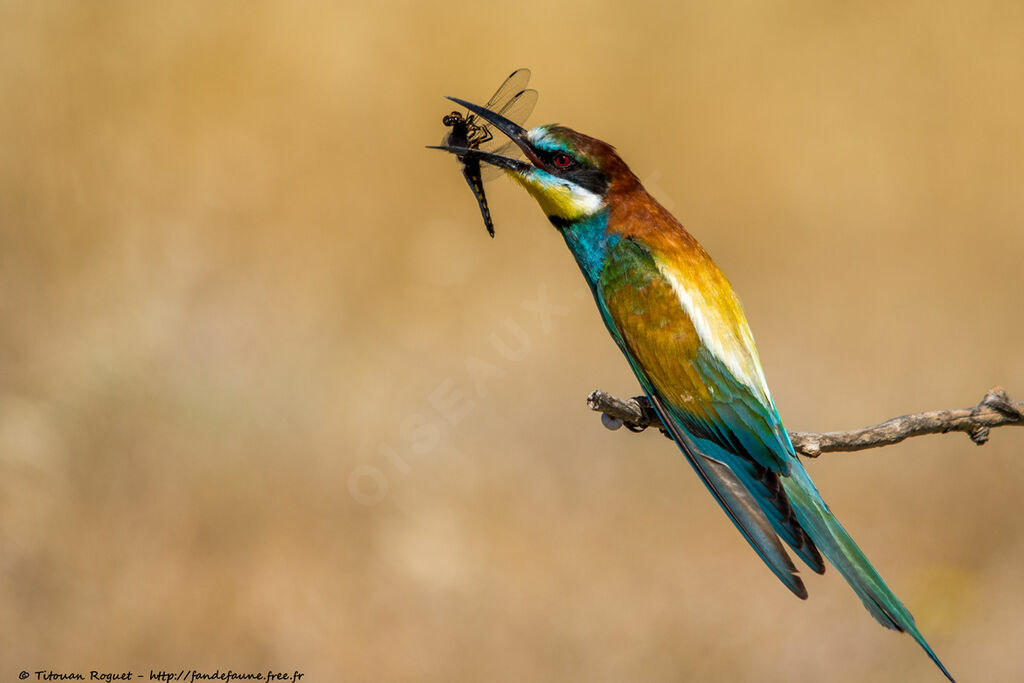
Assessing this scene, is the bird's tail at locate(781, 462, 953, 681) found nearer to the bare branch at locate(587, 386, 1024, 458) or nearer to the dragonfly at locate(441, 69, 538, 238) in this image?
the bare branch at locate(587, 386, 1024, 458)

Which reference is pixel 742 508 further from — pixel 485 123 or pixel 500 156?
pixel 485 123

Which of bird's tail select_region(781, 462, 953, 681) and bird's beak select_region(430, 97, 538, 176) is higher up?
bird's beak select_region(430, 97, 538, 176)

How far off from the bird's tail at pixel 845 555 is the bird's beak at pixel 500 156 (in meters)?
0.86

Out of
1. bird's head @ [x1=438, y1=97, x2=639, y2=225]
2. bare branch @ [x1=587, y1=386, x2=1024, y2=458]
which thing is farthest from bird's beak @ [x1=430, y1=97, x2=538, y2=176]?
bare branch @ [x1=587, y1=386, x2=1024, y2=458]

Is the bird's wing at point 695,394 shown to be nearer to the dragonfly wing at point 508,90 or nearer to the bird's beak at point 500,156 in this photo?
the bird's beak at point 500,156

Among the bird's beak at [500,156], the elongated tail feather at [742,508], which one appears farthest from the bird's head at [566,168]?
the elongated tail feather at [742,508]

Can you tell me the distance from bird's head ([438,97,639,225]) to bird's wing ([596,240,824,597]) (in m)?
0.13

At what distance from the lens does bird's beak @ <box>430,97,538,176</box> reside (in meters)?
2.16

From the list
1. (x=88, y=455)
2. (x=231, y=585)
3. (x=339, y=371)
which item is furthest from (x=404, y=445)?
(x=88, y=455)

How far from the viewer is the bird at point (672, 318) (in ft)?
6.46

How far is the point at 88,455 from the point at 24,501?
274 millimetres

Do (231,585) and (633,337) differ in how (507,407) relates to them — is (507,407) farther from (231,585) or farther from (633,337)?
(633,337)

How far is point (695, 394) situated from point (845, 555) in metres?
0.43

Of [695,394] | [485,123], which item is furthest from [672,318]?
[485,123]
